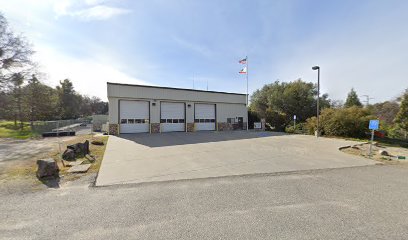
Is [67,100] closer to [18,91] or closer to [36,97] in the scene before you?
[36,97]

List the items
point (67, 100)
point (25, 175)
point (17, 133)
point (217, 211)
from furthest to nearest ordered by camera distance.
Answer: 1. point (67, 100)
2. point (17, 133)
3. point (25, 175)
4. point (217, 211)

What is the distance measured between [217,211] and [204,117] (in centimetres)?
2108

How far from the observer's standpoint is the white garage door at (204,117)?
24628 millimetres

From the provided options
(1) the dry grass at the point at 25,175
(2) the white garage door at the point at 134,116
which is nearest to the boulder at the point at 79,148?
(1) the dry grass at the point at 25,175

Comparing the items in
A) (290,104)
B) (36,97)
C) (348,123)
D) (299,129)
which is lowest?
(299,129)

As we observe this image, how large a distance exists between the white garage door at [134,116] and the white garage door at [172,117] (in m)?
1.75

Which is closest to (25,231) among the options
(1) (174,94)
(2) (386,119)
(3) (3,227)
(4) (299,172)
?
(3) (3,227)

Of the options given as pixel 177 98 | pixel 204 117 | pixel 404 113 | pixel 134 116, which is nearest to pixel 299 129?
pixel 404 113

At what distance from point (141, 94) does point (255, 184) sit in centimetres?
1786

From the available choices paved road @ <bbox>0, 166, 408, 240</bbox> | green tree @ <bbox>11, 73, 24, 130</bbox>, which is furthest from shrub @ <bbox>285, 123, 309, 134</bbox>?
green tree @ <bbox>11, 73, 24, 130</bbox>

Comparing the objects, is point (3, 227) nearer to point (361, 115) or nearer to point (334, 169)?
point (334, 169)

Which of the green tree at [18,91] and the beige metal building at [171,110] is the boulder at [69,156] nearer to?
the beige metal building at [171,110]

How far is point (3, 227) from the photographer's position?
3604 mm

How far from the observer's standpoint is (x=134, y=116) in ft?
69.2
